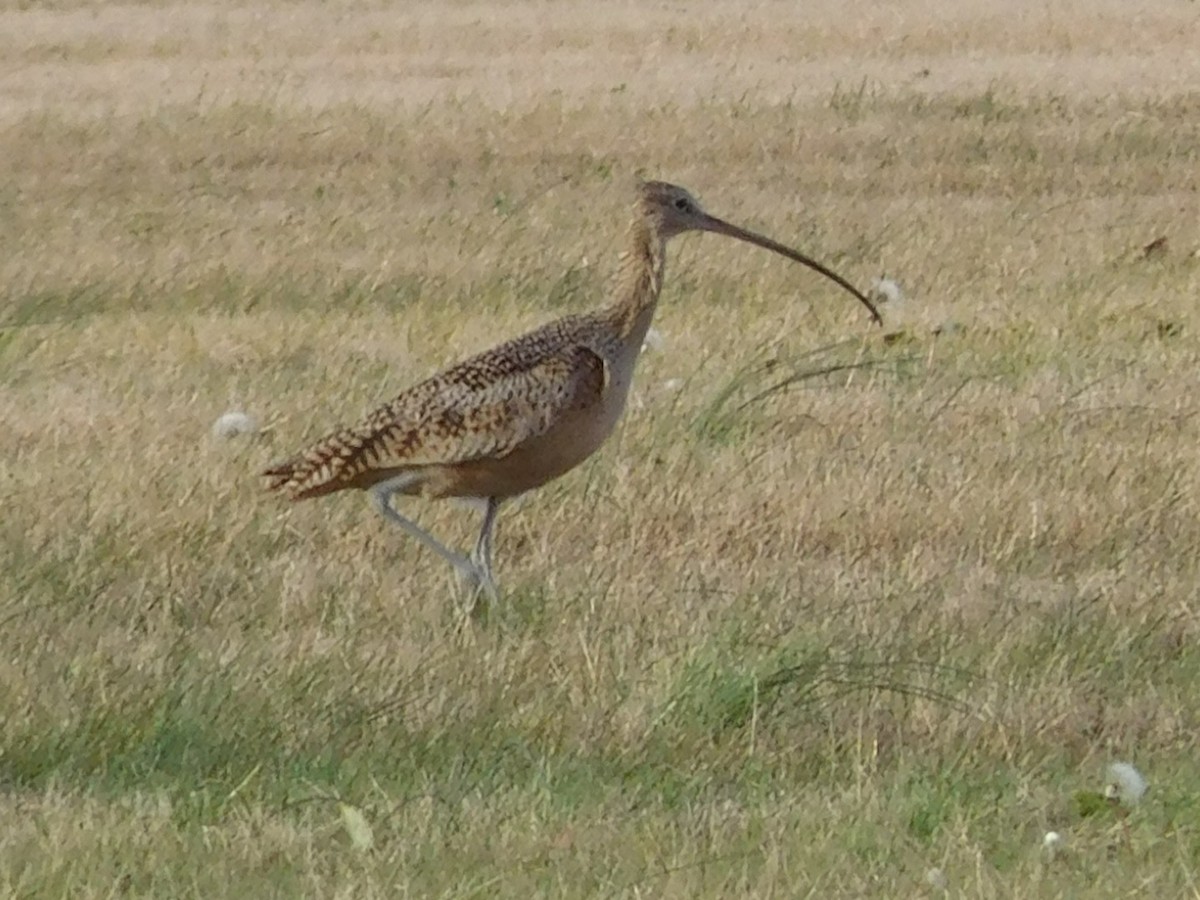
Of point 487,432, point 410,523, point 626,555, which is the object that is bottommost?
point 626,555

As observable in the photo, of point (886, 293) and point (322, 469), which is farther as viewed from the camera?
point (886, 293)

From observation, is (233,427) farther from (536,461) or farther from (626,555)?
(536,461)

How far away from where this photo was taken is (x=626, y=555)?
7082mm

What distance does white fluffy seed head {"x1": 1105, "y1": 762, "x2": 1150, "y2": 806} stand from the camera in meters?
4.91

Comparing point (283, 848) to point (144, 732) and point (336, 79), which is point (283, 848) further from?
point (336, 79)

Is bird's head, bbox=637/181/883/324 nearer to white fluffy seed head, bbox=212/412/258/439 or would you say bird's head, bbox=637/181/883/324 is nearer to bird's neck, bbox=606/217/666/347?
bird's neck, bbox=606/217/666/347

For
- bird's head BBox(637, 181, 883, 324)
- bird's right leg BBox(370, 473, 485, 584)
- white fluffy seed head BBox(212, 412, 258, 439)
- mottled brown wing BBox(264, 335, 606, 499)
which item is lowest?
white fluffy seed head BBox(212, 412, 258, 439)

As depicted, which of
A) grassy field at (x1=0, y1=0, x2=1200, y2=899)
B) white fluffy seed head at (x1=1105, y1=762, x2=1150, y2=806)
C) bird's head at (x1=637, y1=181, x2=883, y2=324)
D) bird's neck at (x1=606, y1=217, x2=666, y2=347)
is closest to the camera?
grassy field at (x1=0, y1=0, x2=1200, y2=899)

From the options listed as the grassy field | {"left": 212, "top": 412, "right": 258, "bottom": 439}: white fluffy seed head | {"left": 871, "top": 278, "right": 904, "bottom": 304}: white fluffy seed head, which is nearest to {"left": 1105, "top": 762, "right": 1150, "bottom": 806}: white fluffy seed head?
the grassy field

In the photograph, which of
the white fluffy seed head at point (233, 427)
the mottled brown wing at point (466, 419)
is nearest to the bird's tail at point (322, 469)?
the mottled brown wing at point (466, 419)

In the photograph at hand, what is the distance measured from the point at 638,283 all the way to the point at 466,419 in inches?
26.4

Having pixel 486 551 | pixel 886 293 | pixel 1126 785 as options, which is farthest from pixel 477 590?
pixel 886 293

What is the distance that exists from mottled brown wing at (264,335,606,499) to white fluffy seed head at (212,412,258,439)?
169 centimetres

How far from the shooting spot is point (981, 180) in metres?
15.9
